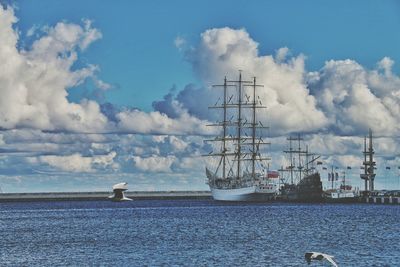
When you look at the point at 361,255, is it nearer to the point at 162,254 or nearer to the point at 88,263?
the point at 162,254

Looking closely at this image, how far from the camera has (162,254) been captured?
79.2 metres

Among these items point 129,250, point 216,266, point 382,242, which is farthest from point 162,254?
point 382,242

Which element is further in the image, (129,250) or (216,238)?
(216,238)

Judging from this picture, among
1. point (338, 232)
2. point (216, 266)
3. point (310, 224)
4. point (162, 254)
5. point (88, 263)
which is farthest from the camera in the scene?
point (310, 224)

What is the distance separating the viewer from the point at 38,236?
109 meters

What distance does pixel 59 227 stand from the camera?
5123 inches

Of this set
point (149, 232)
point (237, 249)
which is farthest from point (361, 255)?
point (149, 232)

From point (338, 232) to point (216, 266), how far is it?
40768 millimetres

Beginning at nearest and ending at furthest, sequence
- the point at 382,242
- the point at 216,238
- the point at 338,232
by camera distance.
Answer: the point at 382,242 → the point at 216,238 → the point at 338,232

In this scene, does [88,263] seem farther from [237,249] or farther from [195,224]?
[195,224]

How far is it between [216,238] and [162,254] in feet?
61.7

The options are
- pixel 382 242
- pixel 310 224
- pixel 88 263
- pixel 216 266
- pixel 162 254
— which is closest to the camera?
pixel 216 266

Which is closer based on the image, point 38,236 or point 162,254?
point 162,254

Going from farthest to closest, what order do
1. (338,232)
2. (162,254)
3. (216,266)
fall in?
1. (338,232)
2. (162,254)
3. (216,266)
